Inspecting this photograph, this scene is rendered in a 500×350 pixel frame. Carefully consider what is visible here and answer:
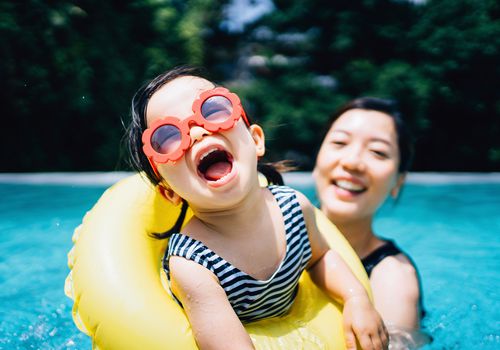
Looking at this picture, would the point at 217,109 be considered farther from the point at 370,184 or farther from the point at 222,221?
the point at 370,184

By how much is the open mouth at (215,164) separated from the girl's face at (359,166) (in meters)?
1.01

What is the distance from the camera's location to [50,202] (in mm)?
6152

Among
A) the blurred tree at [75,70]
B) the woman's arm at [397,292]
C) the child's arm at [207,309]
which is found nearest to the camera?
the child's arm at [207,309]

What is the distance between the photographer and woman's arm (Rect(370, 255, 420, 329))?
238cm

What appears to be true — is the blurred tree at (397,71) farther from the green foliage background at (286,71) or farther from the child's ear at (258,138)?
the child's ear at (258,138)

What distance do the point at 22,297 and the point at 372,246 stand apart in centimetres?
232

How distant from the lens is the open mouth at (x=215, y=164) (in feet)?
5.31

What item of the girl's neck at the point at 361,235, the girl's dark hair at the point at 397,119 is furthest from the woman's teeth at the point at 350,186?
the girl's dark hair at the point at 397,119

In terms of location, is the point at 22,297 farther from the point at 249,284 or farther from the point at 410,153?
the point at 410,153

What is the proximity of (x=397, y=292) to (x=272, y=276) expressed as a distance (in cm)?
98

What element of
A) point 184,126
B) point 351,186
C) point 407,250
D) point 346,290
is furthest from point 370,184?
point 407,250

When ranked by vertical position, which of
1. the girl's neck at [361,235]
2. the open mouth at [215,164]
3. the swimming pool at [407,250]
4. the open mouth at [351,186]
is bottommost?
the swimming pool at [407,250]

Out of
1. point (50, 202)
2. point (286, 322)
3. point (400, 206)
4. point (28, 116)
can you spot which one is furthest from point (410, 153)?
point (28, 116)

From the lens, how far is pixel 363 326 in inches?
69.0
